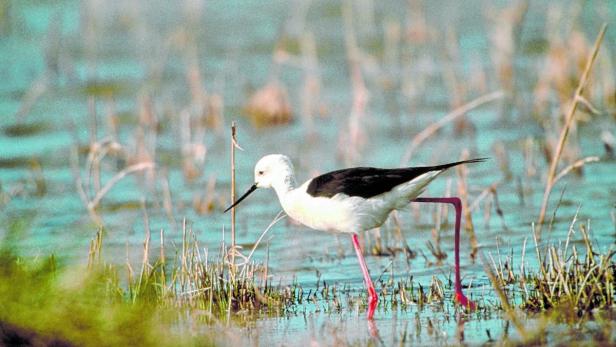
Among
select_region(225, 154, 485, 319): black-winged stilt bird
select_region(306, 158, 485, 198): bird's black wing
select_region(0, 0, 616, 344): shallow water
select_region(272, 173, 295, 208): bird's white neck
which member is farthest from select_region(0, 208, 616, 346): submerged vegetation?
select_region(306, 158, 485, 198): bird's black wing

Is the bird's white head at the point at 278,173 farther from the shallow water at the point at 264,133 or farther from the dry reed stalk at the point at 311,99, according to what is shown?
the dry reed stalk at the point at 311,99

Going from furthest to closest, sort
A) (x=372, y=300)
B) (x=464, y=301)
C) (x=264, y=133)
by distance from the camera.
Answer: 1. (x=264, y=133)
2. (x=372, y=300)
3. (x=464, y=301)

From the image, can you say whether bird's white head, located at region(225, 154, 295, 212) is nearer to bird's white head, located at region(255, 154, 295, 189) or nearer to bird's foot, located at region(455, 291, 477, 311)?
bird's white head, located at region(255, 154, 295, 189)

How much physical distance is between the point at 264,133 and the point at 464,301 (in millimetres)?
7551

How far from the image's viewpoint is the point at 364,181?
267 inches

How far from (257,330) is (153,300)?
61 centimetres

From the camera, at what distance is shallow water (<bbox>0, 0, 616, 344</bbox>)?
830 cm

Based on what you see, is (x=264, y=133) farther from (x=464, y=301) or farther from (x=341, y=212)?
(x=464, y=301)

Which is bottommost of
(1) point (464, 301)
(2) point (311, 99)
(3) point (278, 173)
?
(1) point (464, 301)

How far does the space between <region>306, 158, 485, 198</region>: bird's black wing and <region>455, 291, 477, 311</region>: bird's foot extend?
797 millimetres

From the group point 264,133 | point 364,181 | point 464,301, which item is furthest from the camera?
point 264,133

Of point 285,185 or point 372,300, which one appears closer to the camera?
point 372,300

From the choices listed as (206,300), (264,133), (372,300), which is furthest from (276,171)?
(264,133)

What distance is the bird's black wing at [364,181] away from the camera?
22.3 feet
